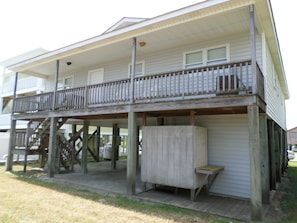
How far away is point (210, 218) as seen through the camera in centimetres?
525

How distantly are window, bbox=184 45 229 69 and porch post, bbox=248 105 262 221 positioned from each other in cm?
313

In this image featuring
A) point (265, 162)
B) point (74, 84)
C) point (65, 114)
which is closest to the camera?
point (265, 162)

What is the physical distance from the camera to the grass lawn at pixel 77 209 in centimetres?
506

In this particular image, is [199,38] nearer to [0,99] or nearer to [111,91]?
[111,91]

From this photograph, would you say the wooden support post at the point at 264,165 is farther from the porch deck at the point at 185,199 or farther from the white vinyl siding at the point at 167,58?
the white vinyl siding at the point at 167,58

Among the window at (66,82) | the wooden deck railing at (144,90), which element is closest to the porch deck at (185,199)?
the wooden deck railing at (144,90)

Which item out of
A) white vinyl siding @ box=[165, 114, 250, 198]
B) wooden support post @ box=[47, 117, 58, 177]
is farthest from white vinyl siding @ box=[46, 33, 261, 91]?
wooden support post @ box=[47, 117, 58, 177]

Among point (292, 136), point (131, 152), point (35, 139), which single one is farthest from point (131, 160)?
point (292, 136)

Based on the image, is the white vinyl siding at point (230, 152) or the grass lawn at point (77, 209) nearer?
the grass lawn at point (77, 209)

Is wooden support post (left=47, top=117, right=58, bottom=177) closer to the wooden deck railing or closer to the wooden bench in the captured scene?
the wooden deck railing

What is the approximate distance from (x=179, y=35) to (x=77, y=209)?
6.46 meters

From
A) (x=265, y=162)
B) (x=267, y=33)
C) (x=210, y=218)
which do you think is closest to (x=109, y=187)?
(x=210, y=218)

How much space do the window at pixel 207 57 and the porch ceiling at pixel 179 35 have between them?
1.49 ft

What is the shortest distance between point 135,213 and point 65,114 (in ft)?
18.9
